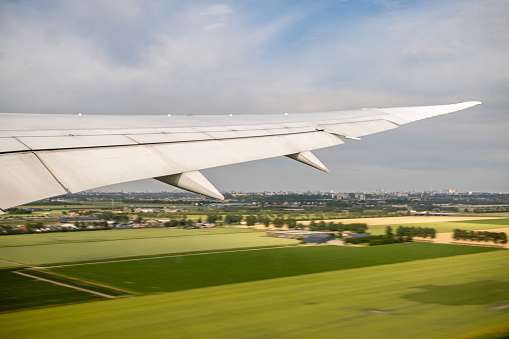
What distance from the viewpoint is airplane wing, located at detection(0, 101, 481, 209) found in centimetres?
498

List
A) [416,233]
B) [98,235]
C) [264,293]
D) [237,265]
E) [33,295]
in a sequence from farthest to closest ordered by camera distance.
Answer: [416,233], [98,235], [237,265], [264,293], [33,295]

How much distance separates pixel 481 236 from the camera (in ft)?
148

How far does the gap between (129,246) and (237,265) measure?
12.5 meters

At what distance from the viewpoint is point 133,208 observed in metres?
63.4

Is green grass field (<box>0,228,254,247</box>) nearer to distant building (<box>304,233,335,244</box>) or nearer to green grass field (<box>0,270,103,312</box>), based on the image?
distant building (<box>304,233,335,244</box>)

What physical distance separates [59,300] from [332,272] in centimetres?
1407

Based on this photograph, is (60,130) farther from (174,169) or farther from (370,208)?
(370,208)

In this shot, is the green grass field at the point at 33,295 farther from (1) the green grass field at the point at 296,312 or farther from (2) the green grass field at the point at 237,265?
(2) the green grass field at the point at 237,265

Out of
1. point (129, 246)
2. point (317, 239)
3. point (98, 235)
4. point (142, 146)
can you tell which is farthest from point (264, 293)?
point (98, 235)

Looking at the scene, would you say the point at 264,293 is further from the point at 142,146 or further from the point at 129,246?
the point at 129,246

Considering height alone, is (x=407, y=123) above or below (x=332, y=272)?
above

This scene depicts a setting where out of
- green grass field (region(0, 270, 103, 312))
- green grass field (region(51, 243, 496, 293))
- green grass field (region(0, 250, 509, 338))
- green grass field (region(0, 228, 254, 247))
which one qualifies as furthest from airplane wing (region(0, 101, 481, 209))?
green grass field (region(0, 228, 254, 247))

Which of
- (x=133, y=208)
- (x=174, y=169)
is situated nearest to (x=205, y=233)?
(x=133, y=208)

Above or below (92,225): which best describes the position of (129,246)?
below
